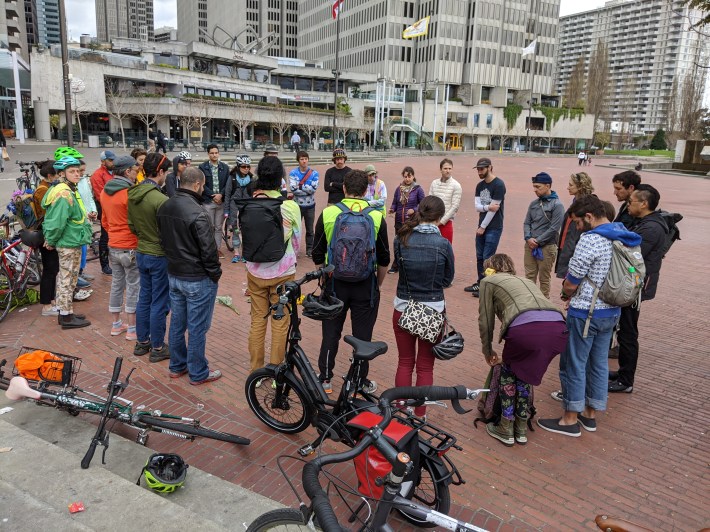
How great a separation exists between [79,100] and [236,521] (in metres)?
52.8

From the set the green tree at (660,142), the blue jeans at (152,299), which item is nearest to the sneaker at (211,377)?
the blue jeans at (152,299)

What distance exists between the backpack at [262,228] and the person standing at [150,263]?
4.06 ft

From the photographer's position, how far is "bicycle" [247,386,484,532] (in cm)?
184

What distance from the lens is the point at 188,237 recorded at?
178 inches

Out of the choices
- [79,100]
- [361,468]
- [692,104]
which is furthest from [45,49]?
[692,104]

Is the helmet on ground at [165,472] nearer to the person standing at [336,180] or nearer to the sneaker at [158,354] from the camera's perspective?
the sneaker at [158,354]

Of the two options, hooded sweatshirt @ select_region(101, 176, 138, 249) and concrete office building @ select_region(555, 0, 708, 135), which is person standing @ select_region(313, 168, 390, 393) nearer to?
hooded sweatshirt @ select_region(101, 176, 138, 249)

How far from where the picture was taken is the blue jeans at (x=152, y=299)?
5.22 meters

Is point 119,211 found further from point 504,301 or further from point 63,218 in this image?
point 504,301

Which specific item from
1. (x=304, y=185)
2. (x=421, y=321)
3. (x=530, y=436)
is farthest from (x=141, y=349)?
(x=304, y=185)

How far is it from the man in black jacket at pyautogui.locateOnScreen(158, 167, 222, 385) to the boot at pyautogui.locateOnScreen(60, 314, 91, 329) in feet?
6.57

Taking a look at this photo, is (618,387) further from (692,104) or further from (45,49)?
(692,104)

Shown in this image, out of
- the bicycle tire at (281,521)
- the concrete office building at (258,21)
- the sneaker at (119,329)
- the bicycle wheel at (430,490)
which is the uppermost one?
the concrete office building at (258,21)

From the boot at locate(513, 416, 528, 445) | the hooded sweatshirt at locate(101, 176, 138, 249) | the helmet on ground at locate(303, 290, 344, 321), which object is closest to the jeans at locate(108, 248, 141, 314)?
the hooded sweatshirt at locate(101, 176, 138, 249)
